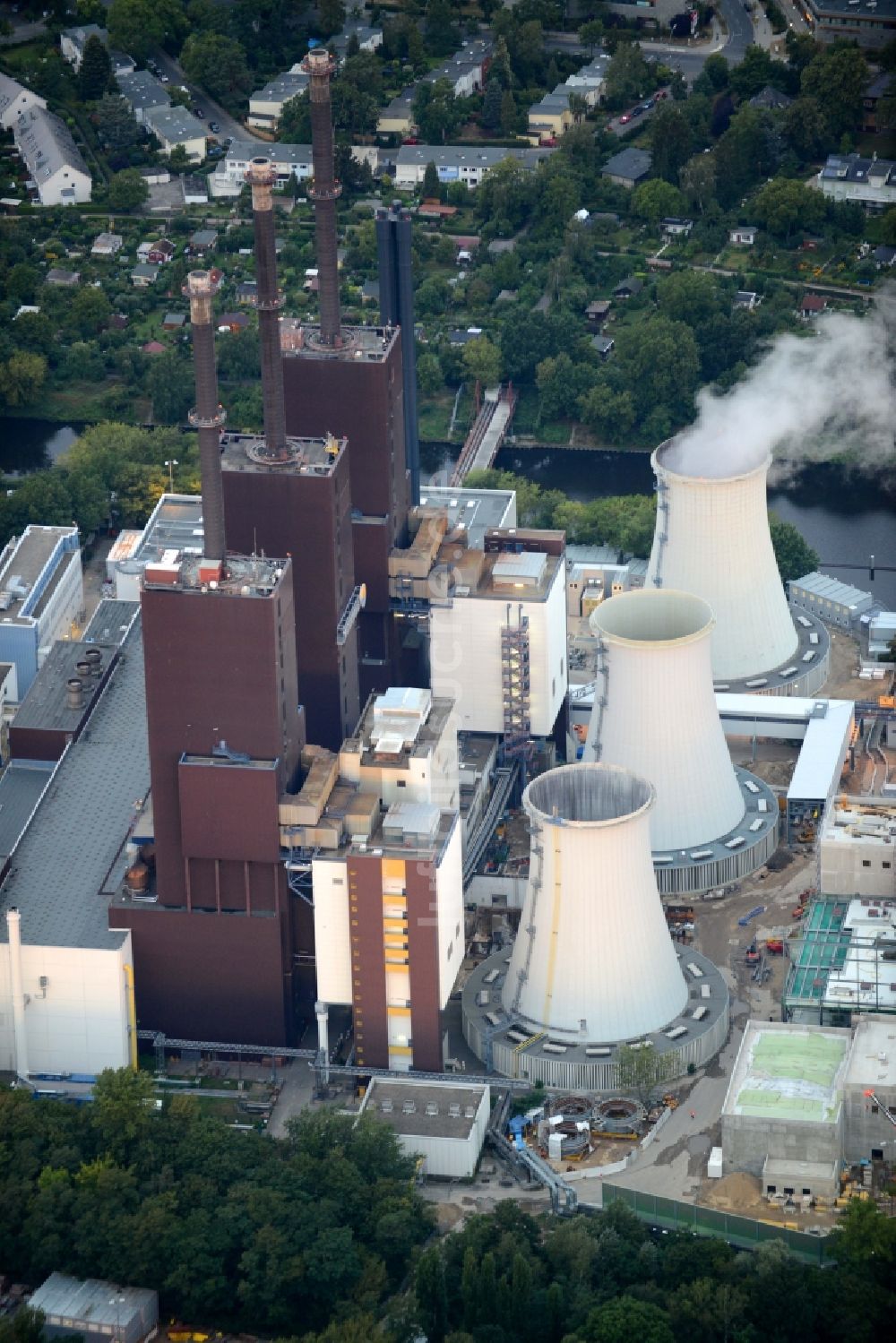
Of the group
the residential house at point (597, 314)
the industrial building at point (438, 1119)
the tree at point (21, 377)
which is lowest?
the industrial building at point (438, 1119)

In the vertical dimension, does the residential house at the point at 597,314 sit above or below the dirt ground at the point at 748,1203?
above

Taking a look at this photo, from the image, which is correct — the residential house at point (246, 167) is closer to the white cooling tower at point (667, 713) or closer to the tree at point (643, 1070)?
the white cooling tower at point (667, 713)

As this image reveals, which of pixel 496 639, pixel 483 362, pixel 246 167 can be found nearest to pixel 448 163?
pixel 246 167

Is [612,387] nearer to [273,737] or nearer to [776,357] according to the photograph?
[776,357]

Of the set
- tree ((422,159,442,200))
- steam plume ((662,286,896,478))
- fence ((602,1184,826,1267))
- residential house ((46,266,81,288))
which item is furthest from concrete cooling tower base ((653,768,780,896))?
tree ((422,159,442,200))

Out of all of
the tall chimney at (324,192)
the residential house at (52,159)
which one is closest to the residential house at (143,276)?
the residential house at (52,159)
